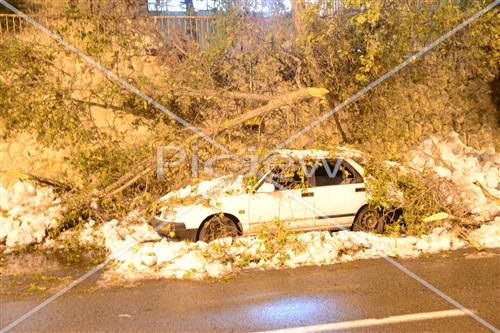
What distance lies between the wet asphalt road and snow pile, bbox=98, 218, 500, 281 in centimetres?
31

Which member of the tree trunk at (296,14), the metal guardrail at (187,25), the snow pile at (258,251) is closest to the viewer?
the snow pile at (258,251)

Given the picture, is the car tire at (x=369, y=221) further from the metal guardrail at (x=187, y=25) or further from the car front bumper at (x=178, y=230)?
the metal guardrail at (x=187, y=25)

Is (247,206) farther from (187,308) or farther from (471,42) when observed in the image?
(471,42)

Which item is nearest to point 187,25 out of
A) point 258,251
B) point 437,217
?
point 258,251

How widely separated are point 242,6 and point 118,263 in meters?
7.60

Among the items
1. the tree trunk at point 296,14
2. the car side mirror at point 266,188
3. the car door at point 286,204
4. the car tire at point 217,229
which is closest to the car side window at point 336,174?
the car door at point 286,204

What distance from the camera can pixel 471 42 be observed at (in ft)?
42.7

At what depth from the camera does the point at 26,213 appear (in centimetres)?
1060

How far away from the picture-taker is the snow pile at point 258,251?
7.86 meters

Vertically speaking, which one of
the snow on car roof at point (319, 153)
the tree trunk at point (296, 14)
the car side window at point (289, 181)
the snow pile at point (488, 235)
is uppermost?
the tree trunk at point (296, 14)

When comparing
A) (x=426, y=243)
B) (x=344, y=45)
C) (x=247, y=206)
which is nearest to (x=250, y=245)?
(x=247, y=206)

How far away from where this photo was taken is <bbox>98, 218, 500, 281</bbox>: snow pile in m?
7.86

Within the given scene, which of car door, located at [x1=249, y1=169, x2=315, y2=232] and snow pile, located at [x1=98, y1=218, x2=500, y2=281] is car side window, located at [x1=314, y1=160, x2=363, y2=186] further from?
snow pile, located at [x1=98, y1=218, x2=500, y2=281]

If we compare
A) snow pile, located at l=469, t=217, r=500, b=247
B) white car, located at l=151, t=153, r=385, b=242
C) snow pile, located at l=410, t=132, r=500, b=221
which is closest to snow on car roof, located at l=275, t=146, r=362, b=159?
white car, located at l=151, t=153, r=385, b=242
